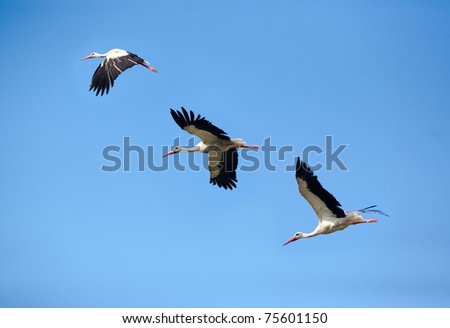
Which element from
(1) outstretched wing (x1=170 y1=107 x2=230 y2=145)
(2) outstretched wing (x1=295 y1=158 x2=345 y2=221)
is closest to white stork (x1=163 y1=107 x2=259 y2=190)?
(1) outstretched wing (x1=170 y1=107 x2=230 y2=145)

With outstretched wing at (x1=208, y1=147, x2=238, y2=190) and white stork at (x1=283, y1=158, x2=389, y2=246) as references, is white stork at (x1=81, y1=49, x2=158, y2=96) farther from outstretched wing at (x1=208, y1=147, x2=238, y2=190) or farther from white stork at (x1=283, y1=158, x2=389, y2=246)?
white stork at (x1=283, y1=158, x2=389, y2=246)

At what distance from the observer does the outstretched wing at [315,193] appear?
1188 centimetres

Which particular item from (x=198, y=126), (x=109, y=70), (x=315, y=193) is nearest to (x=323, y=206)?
(x=315, y=193)

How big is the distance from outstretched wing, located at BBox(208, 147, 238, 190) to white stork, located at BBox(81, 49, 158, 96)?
225cm

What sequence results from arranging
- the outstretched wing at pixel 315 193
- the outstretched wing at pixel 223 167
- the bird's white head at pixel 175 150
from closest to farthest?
the outstretched wing at pixel 315 193 → the outstretched wing at pixel 223 167 → the bird's white head at pixel 175 150

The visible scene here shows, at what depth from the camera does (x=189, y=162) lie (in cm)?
1480

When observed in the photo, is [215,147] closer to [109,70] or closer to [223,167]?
[223,167]

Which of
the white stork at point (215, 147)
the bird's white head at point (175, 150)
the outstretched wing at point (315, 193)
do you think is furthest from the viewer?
the bird's white head at point (175, 150)

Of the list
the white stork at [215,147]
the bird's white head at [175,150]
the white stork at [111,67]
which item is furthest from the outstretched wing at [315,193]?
the white stork at [111,67]

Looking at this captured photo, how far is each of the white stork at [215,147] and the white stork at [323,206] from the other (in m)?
2.16

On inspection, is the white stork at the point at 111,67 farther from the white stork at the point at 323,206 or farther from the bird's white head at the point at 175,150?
the white stork at the point at 323,206

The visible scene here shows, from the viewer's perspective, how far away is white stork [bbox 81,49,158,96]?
13.8 m

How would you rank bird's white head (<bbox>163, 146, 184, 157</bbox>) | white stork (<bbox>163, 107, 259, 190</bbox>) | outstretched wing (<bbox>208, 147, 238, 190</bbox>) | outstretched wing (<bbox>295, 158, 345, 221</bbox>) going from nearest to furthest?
outstretched wing (<bbox>295, 158, 345, 221</bbox>)
white stork (<bbox>163, 107, 259, 190</bbox>)
outstretched wing (<bbox>208, 147, 238, 190</bbox>)
bird's white head (<bbox>163, 146, 184, 157</bbox>)

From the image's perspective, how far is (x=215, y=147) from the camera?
14.1 m
